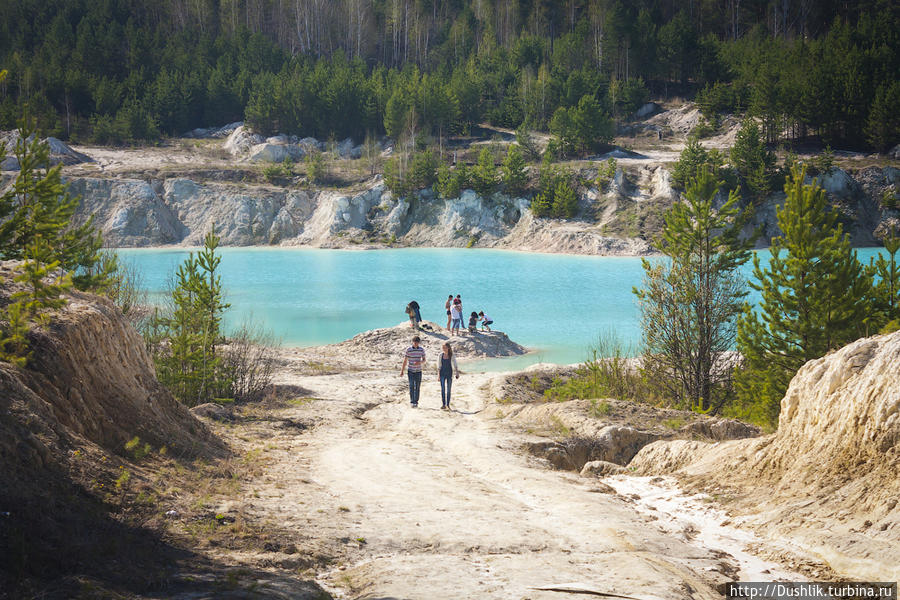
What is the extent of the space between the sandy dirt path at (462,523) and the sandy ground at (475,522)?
0.07 ft

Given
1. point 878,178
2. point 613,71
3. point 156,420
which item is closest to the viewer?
point 156,420

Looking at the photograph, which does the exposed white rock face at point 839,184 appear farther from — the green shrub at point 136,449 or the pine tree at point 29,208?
the green shrub at point 136,449

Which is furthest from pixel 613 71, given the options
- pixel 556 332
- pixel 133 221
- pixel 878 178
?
pixel 556 332

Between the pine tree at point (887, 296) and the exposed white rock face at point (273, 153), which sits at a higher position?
the exposed white rock face at point (273, 153)

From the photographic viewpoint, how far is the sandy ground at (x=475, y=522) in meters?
6.90

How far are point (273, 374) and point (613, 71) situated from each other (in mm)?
91972

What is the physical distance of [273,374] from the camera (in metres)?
23.5

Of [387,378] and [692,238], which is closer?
[692,238]

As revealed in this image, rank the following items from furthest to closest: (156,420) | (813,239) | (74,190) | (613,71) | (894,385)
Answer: (613,71) → (74,190) → (813,239) → (156,420) → (894,385)

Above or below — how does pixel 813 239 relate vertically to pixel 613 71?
below

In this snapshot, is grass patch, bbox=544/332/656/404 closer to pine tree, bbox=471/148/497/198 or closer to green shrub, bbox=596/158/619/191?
green shrub, bbox=596/158/619/191

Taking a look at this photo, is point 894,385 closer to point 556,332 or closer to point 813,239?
point 813,239

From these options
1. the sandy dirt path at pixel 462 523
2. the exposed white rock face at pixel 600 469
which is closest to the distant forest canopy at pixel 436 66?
the exposed white rock face at pixel 600 469

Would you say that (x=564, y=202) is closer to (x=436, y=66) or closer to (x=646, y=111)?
(x=646, y=111)
